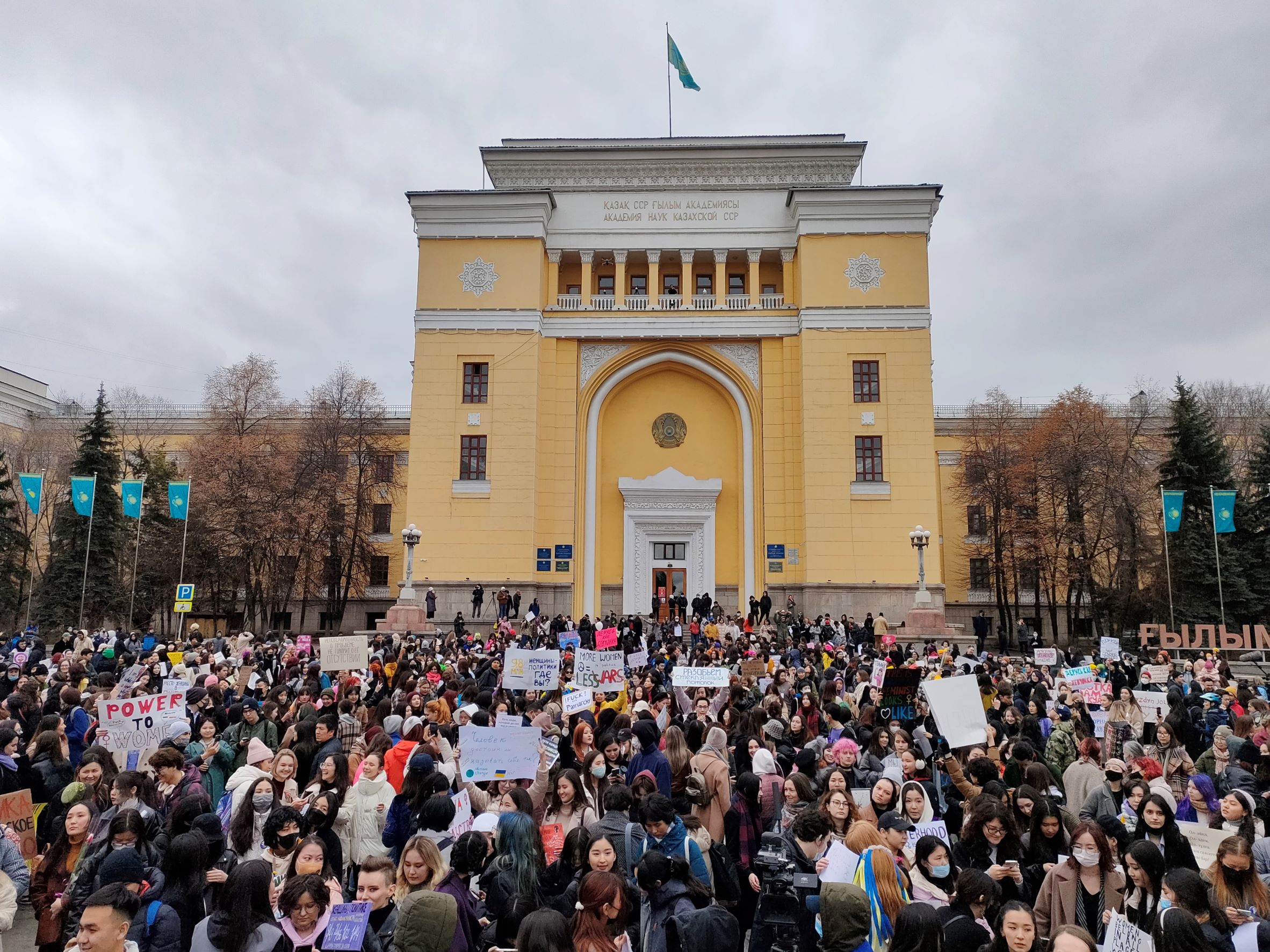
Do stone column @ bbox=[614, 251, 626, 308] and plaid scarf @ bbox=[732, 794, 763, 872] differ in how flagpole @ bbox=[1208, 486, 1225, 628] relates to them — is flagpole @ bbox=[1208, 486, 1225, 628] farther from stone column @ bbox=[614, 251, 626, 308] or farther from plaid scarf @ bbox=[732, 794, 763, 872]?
plaid scarf @ bbox=[732, 794, 763, 872]

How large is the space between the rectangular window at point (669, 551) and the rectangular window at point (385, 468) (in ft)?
48.9

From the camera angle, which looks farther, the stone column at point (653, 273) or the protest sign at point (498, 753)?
the stone column at point (653, 273)

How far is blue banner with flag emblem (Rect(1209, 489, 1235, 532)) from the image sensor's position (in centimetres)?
2584

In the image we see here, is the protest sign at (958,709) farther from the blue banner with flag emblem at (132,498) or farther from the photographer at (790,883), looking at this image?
the blue banner with flag emblem at (132,498)

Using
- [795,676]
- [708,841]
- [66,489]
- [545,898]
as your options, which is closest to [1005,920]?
[708,841]

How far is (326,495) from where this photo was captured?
36125mm

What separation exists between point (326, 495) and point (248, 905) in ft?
112

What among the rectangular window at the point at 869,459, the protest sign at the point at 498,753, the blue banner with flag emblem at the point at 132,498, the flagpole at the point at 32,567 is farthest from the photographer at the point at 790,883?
the flagpole at the point at 32,567

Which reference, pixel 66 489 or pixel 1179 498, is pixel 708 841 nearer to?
pixel 1179 498

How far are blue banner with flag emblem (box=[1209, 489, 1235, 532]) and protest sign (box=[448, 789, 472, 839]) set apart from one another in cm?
2720

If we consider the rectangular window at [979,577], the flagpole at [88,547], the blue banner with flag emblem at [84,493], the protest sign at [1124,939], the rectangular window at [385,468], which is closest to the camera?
the protest sign at [1124,939]

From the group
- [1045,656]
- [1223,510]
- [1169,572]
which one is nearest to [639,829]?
[1045,656]

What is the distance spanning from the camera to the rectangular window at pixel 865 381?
31250 mm

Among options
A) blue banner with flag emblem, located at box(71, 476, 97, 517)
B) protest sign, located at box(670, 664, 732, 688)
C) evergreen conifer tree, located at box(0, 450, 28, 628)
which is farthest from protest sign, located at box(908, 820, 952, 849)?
evergreen conifer tree, located at box(0, 450, 28, 628)
